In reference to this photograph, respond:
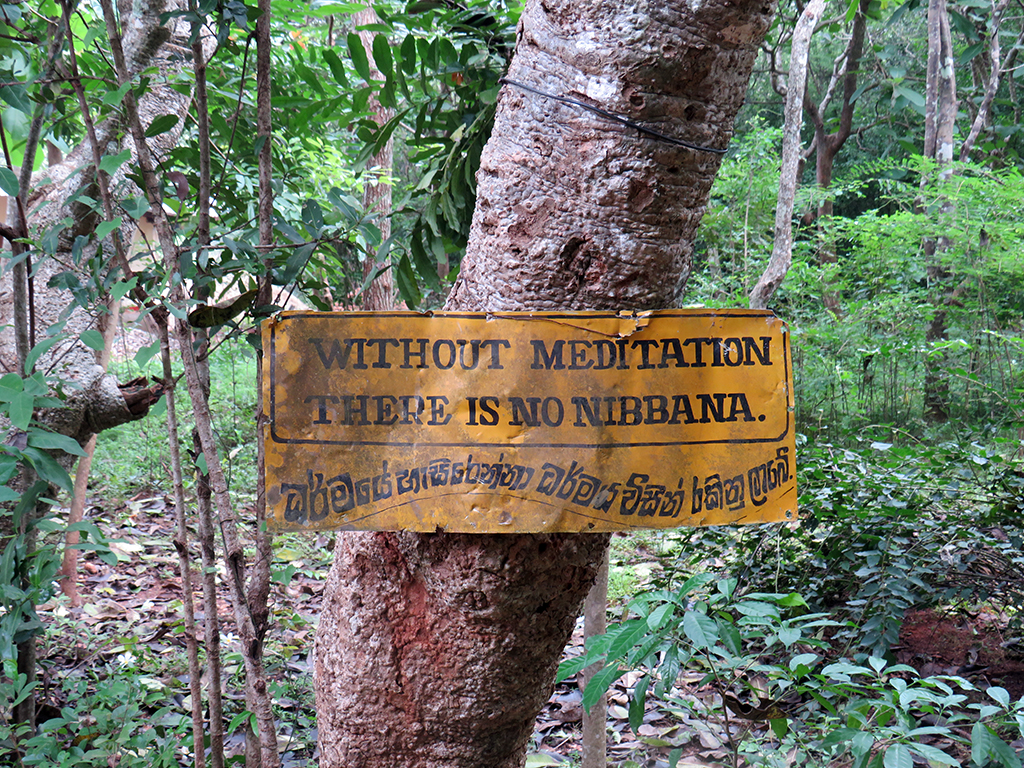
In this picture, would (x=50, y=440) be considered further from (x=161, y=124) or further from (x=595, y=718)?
(x=595, y=718)

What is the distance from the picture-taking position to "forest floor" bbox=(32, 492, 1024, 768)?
2199 millimetres

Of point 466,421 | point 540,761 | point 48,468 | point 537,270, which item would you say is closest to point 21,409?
point 48,468

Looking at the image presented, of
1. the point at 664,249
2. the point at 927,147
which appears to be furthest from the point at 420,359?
the point at 927,147

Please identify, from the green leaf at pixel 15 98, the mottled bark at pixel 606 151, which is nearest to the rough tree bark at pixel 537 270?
the mottled bark at pixel 606 151

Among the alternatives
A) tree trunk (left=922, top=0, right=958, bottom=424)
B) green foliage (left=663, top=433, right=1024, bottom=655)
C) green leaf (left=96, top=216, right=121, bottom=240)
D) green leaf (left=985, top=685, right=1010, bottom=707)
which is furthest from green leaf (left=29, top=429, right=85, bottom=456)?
tree trunk (left=922, top=0, right=958, bottom=424)

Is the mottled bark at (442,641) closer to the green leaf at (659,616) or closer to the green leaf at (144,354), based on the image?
the green leaf at (659,616)

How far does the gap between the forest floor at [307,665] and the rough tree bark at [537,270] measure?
2.24 feet

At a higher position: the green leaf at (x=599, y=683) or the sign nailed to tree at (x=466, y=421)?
the sign nailed to tree at (x=466, y=421)

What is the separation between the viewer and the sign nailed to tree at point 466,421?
99cm

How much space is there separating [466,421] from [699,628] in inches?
17.6

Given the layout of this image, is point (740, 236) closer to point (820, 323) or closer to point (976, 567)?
point (820, 323)

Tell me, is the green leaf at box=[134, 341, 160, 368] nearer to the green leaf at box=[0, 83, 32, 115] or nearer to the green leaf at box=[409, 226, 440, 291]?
the green leaf at box=[0, 83, 32, 115]

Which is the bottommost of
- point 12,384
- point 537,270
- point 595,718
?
point 595,718

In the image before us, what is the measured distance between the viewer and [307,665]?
8.51ft
